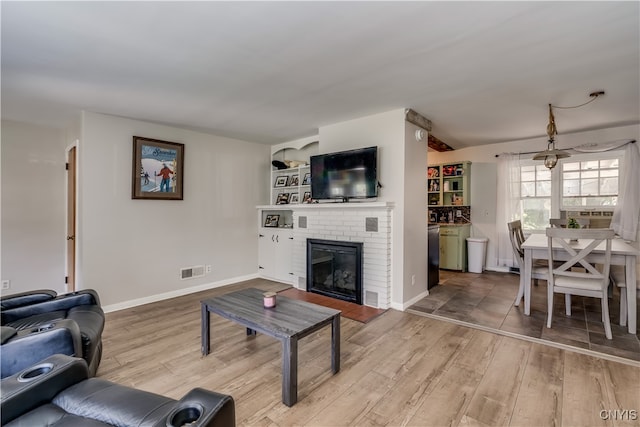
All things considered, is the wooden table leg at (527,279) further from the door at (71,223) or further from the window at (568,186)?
the door at (71,223)

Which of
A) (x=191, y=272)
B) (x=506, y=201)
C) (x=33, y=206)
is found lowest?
(x=191, y=272)

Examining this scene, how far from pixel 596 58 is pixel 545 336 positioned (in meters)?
2.34

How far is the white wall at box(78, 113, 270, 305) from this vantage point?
343 cm

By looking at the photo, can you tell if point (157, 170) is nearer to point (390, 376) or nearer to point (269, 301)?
point (269, 301)

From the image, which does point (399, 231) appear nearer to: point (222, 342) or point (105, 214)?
point (222, 342)

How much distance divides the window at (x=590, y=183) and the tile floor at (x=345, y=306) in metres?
3.81

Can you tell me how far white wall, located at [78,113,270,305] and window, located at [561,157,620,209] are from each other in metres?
4.98

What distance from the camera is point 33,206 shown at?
3.89 m

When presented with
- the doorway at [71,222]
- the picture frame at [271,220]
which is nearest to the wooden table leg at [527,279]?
the picture frame at [271,220]

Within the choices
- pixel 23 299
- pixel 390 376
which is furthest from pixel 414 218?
pixel 23 299

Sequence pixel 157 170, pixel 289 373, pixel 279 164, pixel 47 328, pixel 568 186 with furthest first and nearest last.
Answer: pixel 279 164 < pixel 568 186 < pixel 157 170 < pixel 289 373 < pixel 47 328

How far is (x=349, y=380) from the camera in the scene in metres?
2.05

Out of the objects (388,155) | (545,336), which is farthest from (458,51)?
(545,336)

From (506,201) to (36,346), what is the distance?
6.07m
